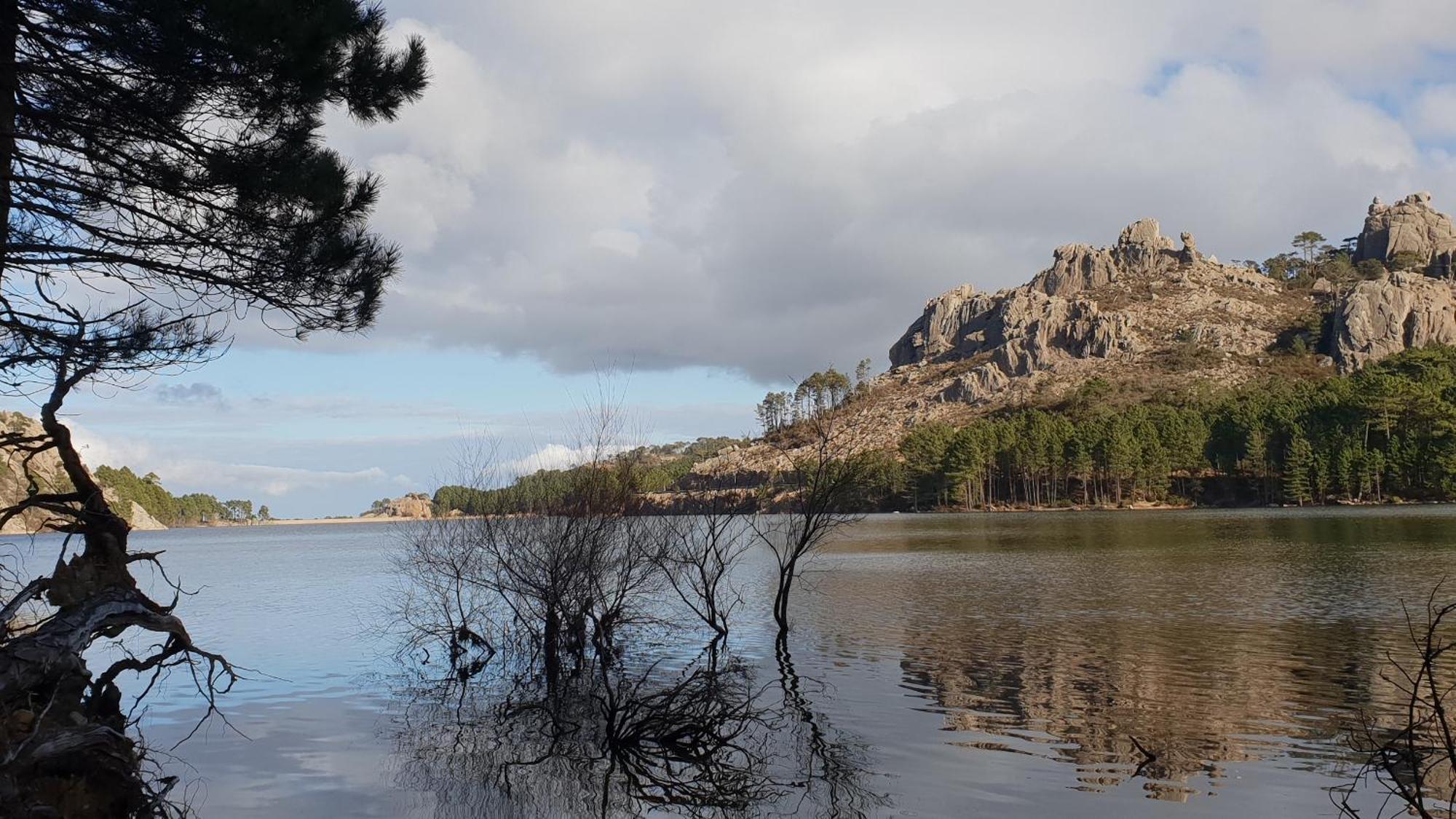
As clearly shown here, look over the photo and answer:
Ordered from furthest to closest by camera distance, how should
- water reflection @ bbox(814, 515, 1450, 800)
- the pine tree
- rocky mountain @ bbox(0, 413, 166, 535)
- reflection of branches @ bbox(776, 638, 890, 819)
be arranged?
the pine tree, rocky mountain @ bbox(0, 413, 166, 535), water reflection @ bbox(814, 515, 1450, 800), reflection of branches @ bbox(776, 638, 890, 819)

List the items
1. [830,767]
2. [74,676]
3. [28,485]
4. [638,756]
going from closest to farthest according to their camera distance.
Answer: [74,676] < [830,767] < [638,756] < [28,485]

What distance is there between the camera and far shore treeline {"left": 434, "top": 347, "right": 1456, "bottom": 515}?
10276cm

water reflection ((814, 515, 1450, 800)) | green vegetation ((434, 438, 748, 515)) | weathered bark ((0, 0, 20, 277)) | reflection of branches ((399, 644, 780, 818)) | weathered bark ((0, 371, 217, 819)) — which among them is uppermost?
weathered bark ((0, 0, 20, 277))

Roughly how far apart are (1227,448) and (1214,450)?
1.84 meters

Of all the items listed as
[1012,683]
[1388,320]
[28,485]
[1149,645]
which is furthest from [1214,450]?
[28,485]

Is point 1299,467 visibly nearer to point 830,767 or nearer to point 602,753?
point 830,767

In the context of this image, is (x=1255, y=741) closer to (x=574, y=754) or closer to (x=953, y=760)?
(x=953, y=760)

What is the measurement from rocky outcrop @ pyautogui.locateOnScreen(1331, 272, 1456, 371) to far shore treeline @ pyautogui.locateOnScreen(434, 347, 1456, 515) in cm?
2390

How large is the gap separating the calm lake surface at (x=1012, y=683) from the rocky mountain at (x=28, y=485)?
4773 millimetres

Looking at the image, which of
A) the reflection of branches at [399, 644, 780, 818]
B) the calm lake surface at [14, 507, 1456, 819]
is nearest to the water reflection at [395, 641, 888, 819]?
the reflection of branches at [399, 644, 780, 818]

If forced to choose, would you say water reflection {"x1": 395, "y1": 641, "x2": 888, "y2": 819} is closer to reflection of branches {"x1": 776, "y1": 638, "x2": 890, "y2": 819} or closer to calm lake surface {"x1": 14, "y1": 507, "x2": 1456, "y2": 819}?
reflection of branches {"x1": 776, "y1": 638, "x2": 890, "y2": 819}

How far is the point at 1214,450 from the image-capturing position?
399 ft

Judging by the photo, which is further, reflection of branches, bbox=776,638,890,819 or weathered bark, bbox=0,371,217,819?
reflection of branches, bbox=776,638,890,819

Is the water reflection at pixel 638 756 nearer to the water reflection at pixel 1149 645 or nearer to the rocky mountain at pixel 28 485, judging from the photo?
the water reflection at pixel 1149 645
